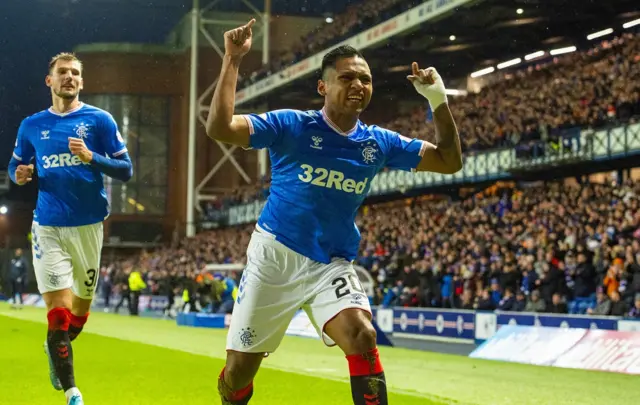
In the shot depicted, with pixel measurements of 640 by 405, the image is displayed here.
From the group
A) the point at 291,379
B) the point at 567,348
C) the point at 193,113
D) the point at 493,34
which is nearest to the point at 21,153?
the point at 291,379

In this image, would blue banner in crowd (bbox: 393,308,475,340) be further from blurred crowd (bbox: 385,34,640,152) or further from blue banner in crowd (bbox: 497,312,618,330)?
blurred crowd (bbox: 385,34,640,152)

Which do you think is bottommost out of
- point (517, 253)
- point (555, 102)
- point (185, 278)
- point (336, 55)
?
point (185, 278)

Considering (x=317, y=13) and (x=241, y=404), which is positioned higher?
(x=317, y=13)

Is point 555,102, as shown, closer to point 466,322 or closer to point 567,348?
point 466,322

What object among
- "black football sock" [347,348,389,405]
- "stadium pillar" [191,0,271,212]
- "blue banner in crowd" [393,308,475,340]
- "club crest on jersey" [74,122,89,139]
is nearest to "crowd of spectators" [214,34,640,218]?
"blue banner in crowd" [393,308,475,340]

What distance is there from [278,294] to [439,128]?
1334 millimetres

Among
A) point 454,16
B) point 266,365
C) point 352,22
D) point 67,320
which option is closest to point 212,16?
point 352,22

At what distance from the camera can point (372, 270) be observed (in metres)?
27.0

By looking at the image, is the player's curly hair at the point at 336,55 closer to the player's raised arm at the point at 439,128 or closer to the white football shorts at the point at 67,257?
the player's raised arm at the point at 439,128

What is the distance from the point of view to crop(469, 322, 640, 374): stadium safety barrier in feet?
42.2

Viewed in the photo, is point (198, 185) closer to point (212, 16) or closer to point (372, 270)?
point (212, 16)

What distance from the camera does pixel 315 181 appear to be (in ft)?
16.9

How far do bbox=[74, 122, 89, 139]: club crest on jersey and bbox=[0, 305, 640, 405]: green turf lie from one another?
2.28m

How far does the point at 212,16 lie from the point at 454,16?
28350 mm
